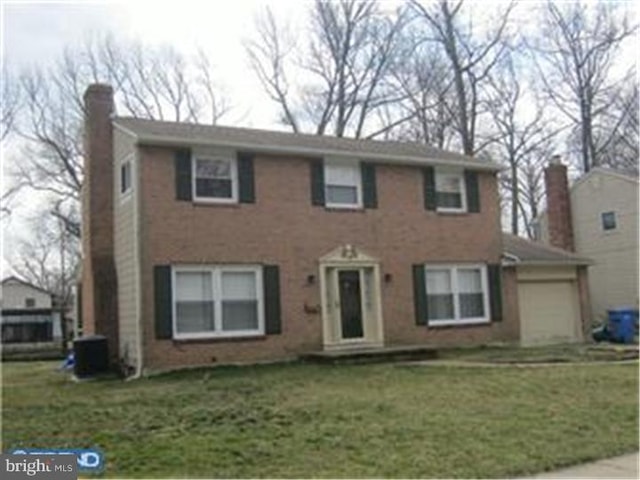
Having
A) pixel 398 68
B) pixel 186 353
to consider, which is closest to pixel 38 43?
pixel 186 353

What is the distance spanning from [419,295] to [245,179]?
549 cm

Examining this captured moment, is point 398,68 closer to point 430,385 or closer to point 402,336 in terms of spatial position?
point 402,336

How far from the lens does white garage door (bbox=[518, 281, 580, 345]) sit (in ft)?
72.0

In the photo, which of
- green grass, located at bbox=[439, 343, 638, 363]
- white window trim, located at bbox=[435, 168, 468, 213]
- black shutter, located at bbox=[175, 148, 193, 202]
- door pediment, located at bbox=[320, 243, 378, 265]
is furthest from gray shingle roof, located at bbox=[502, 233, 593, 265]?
black shutter, located at bbox=[175, 148, 193, 202]

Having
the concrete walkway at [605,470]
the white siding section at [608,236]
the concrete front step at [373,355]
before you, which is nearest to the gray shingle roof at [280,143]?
the concrete front step at [373,355]

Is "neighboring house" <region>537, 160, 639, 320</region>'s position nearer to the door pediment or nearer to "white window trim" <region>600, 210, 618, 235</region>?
"white window trim" <region>600, 210, 618, 235</region>

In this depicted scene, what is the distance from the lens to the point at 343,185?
19594mm

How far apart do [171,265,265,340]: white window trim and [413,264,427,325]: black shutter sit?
170 inches

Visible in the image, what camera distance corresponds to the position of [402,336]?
19594mm

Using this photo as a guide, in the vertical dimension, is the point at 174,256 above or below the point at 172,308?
above

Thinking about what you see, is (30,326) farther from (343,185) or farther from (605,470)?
(605,470)

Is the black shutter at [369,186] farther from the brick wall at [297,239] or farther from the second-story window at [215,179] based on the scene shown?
the second-story window at [215,179]

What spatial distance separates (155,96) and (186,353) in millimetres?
23333

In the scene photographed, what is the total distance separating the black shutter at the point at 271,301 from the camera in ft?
58.5
